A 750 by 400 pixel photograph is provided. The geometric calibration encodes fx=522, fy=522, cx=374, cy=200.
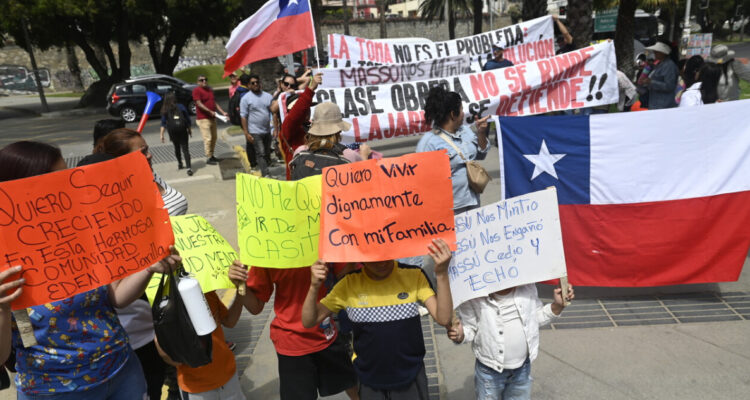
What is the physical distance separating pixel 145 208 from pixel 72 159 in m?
12.4

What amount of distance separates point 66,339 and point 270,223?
0.93 meters

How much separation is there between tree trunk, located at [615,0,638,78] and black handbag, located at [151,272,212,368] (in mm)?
15485

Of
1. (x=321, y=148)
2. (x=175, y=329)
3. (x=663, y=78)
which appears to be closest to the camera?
(x=175, y=329)

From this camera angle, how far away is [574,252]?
4.33 meters

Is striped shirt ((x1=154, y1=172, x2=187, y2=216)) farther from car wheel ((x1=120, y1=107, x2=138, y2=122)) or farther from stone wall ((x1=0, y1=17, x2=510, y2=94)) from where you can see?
stone wall ((x1=0, y1=17, x2=510, y2=94))

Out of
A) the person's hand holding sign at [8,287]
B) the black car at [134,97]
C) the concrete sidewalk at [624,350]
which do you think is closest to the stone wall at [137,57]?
the black car at [134,97]

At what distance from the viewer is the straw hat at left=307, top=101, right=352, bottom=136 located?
3.27 m

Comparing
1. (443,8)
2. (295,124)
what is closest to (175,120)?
(295,124)

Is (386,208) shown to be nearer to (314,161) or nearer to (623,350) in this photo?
(314,161)

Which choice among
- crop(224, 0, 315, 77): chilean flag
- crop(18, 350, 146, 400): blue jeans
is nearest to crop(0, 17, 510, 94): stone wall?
crop(224, 0, 315, 77): chilean flag

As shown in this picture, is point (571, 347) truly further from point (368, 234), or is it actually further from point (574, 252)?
point (368, 234)

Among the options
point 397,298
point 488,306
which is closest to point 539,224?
point 488,306

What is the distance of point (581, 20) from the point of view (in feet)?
37.5

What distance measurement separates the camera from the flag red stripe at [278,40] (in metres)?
6.04
